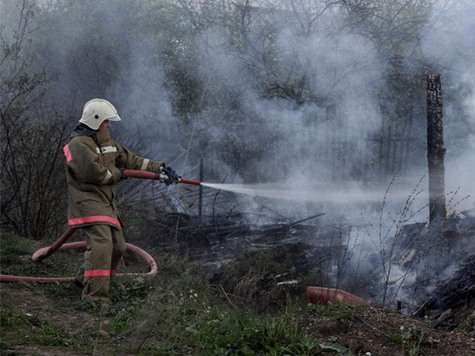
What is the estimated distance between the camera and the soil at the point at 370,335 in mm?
3305

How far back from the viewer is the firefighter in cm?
484

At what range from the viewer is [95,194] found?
198 inches

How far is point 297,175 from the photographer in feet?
36.0

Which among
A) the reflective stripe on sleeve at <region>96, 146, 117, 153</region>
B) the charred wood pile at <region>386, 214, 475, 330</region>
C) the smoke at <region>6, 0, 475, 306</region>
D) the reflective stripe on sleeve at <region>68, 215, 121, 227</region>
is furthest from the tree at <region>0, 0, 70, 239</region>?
the charred wood pile at <region>386, 214, 475, 330</region>

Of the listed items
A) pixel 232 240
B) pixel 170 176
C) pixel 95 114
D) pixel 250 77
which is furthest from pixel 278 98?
pixel 95 114

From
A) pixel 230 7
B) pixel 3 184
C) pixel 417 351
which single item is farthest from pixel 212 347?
pixel 230 7

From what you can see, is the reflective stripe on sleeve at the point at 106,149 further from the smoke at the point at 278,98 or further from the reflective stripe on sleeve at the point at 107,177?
the smoke at the point at 278,98

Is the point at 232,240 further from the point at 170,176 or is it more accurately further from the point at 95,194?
the point at 95,194

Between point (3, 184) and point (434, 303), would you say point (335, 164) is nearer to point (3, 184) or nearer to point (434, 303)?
point (434, 303)

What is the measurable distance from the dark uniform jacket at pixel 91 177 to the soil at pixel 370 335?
111 centimetres

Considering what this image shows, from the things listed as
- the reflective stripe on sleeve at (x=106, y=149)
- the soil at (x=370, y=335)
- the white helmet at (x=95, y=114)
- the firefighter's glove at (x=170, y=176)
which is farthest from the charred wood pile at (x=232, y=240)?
the soil at (x=370, y=335)

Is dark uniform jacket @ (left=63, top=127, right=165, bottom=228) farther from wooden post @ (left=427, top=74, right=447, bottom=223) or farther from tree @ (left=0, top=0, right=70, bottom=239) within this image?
wooden post @ (left=427, top=74, right=447, bottom=223)

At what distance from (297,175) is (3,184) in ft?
19.7

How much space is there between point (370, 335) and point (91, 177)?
9.53 feet
